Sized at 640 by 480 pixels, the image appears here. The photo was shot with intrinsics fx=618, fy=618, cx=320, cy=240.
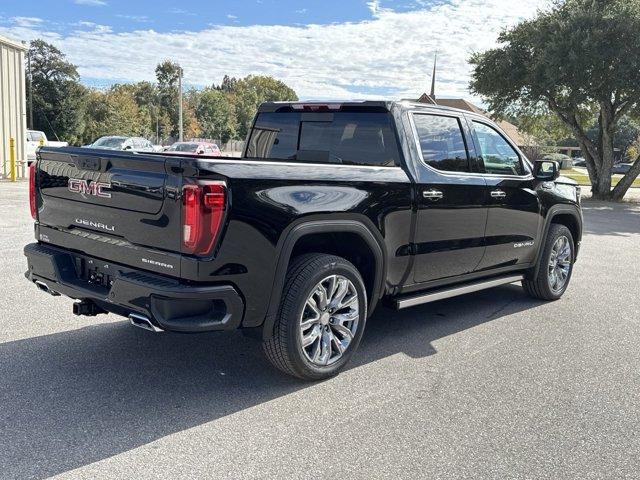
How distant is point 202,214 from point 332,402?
1487 mm

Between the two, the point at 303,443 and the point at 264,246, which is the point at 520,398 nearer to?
the point at 303,443

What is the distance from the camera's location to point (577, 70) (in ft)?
65.1

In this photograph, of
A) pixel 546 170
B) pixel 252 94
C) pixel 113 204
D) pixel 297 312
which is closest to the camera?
pixel 113 204

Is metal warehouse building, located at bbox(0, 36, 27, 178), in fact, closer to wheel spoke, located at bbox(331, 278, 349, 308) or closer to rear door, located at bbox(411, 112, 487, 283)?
rear door, located at bbox(411, 112, 487, 283)

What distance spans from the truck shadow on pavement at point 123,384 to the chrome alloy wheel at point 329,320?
0.27 meters

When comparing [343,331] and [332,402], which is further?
[343,331]

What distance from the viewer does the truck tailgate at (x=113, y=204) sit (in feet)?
11.5

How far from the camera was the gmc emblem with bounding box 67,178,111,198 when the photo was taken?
3866mm

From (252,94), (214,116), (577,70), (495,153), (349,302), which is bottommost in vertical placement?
(349,302)

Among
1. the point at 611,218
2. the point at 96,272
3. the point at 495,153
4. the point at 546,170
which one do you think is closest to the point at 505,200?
the point at 495,153

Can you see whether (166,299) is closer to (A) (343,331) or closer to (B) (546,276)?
(A) (343,331)

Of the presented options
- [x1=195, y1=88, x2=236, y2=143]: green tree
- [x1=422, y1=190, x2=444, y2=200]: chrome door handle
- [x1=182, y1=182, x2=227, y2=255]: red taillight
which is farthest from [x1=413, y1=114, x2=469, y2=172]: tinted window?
[x1=195, y1=88, x2=236, y2=143]: green tree

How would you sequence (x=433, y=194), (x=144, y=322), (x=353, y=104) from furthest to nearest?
(x=353, y=104)
(x=433, y=194)
(x=144, y=322)

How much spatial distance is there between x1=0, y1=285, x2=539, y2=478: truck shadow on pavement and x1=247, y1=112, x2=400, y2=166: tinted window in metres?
1.56
